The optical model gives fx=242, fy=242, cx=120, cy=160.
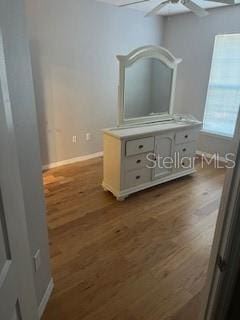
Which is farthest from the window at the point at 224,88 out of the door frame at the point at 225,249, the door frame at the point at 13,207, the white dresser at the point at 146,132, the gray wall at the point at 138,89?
the door frame at the point at 13,207

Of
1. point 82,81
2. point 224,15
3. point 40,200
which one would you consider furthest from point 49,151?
point 224,15

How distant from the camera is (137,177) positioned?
298 centimetres

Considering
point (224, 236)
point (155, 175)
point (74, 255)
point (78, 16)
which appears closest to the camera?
point (224, 236)

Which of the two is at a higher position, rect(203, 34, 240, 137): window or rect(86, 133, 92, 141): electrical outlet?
rect(203, 34, 240, 137): window

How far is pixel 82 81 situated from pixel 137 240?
266 cm

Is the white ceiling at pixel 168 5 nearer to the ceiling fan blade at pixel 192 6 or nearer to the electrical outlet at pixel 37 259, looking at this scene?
the ceiling fan blade at pixel 192 6

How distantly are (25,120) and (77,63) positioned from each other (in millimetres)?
2801

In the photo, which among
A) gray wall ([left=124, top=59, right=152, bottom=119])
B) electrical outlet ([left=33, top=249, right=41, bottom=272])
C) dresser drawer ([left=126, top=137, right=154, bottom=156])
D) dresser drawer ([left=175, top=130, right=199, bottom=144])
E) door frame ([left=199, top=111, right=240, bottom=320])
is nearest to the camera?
door frame ([left=199, top=111, right=240, bottom=320])

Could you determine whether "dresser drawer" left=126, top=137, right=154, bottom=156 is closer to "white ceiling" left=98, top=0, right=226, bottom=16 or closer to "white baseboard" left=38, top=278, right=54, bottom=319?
"white baseboard" left=38, top=278, right=54, bottom=319

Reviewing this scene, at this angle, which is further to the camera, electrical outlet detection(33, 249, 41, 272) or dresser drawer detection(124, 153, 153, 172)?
dresser drawer detection(124, 153, 153, 172)

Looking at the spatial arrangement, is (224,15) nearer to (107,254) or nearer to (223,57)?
(223,57)

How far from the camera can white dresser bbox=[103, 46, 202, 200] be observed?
281 cm

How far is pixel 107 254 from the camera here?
6.74 ft

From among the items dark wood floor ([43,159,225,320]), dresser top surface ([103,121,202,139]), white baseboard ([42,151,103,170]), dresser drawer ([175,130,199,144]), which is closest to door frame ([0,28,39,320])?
dark wood floor ([43,159,225,320])
